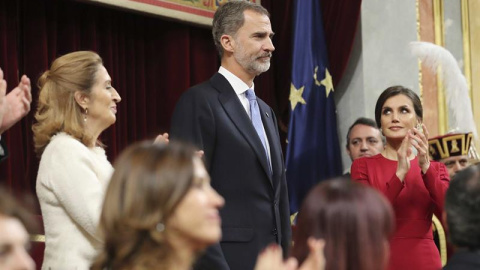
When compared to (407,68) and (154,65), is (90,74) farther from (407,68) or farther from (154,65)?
(407,68)

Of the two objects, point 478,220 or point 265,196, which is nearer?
point 478,220

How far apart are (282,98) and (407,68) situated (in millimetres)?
962

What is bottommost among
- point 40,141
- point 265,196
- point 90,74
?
point 265,196

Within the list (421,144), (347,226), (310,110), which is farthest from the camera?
(310,110)

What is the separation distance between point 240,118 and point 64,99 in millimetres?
815

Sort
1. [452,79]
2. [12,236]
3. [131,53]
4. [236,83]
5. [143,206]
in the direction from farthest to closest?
[452,79] < [131,53] < [236,83] < [143,206] < [12,236]

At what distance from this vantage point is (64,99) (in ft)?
11.7

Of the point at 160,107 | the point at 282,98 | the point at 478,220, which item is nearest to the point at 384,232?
the point at 478,220

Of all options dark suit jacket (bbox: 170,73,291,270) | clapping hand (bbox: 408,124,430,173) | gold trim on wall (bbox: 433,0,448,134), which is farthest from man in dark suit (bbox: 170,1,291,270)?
gold trim on wall (bbox: 433,0,448,134)

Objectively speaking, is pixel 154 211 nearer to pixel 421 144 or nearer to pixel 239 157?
pixel 239 157

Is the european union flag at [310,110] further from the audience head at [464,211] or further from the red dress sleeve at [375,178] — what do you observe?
the audience head at [464,211]

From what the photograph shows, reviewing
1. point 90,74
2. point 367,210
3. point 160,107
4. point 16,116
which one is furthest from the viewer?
point 160,107

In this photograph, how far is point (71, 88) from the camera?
357cm

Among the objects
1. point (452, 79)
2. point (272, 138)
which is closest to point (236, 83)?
point (272, 138)
